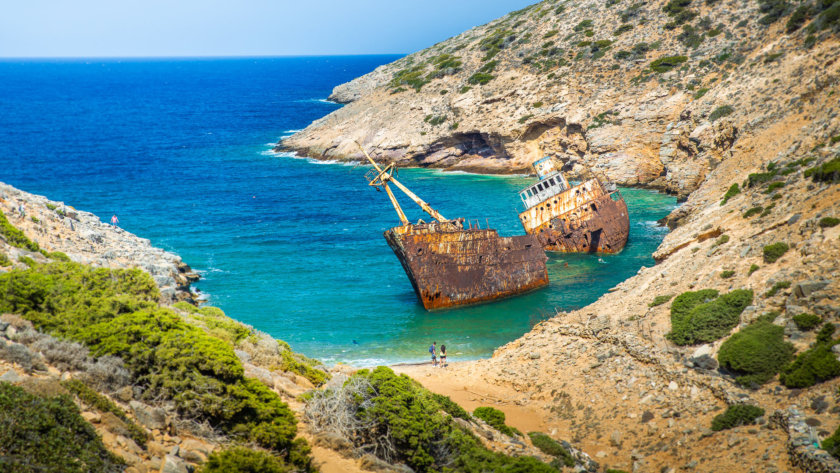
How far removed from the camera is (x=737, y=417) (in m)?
15.7

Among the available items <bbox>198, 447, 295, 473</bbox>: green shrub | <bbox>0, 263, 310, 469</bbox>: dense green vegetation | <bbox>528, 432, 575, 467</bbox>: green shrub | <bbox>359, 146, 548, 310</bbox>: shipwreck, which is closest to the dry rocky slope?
<bbox>528, 432, 575, 467</bbox>: green shrub

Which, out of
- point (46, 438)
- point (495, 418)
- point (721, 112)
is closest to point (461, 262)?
point (495, 418)

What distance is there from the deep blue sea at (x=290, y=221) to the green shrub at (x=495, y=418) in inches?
374

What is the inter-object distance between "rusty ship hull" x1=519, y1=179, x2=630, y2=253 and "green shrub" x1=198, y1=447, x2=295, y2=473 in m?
33.5

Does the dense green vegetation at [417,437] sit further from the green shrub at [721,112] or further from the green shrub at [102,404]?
the green shrub at [721,112]

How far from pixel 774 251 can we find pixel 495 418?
1143 cm

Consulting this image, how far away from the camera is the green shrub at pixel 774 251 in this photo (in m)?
21.1

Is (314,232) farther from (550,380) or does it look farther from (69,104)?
(69,104)

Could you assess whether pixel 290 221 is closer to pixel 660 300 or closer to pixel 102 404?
pixel 660 300

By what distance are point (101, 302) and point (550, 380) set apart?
13.7 meters

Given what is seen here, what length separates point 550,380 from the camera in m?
20.9

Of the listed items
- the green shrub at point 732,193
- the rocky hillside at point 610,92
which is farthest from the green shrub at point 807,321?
the rocky hillside at point 610,92

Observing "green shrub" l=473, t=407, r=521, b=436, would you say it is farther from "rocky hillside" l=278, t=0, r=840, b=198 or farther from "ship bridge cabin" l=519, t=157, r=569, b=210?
"rocky hillside" l=278, t=0, r=840, b=198

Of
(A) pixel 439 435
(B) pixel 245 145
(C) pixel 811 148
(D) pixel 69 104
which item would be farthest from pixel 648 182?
(D) pixel 69 104
